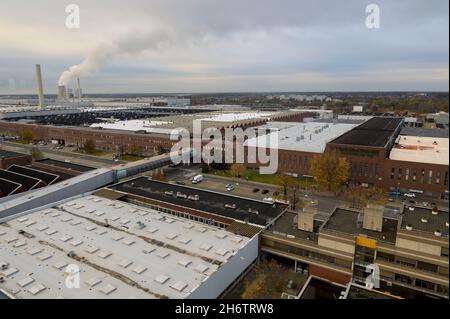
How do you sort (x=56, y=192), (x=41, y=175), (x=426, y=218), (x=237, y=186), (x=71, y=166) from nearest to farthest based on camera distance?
1. (x=426, y=218)
2. (x=56, y=192)
3. (x=41, y=175)
4. (x=237, y=186)
5. (x=71, y=166)

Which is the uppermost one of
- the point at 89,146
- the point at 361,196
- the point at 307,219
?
the point at 307,219

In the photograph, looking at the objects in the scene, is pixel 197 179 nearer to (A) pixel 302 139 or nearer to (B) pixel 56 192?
(B) pixel 56 192

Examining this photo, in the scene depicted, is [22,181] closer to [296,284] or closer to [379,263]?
[296,284]

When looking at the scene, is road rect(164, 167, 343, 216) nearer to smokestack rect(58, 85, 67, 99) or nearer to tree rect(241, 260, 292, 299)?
tree rect(241, 260, 292, 299)

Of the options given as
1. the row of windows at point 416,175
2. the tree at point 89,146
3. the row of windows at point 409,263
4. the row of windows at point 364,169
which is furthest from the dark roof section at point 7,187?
the row of windows at point 416,175

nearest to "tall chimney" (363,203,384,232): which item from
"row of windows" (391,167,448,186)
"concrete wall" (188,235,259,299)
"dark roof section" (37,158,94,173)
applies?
"concrete wall" (188,235,259,299)

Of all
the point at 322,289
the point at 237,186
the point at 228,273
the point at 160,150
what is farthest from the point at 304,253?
the point at 160,150

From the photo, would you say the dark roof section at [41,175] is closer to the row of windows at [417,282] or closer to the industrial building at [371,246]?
the industrial building at [371,246]
